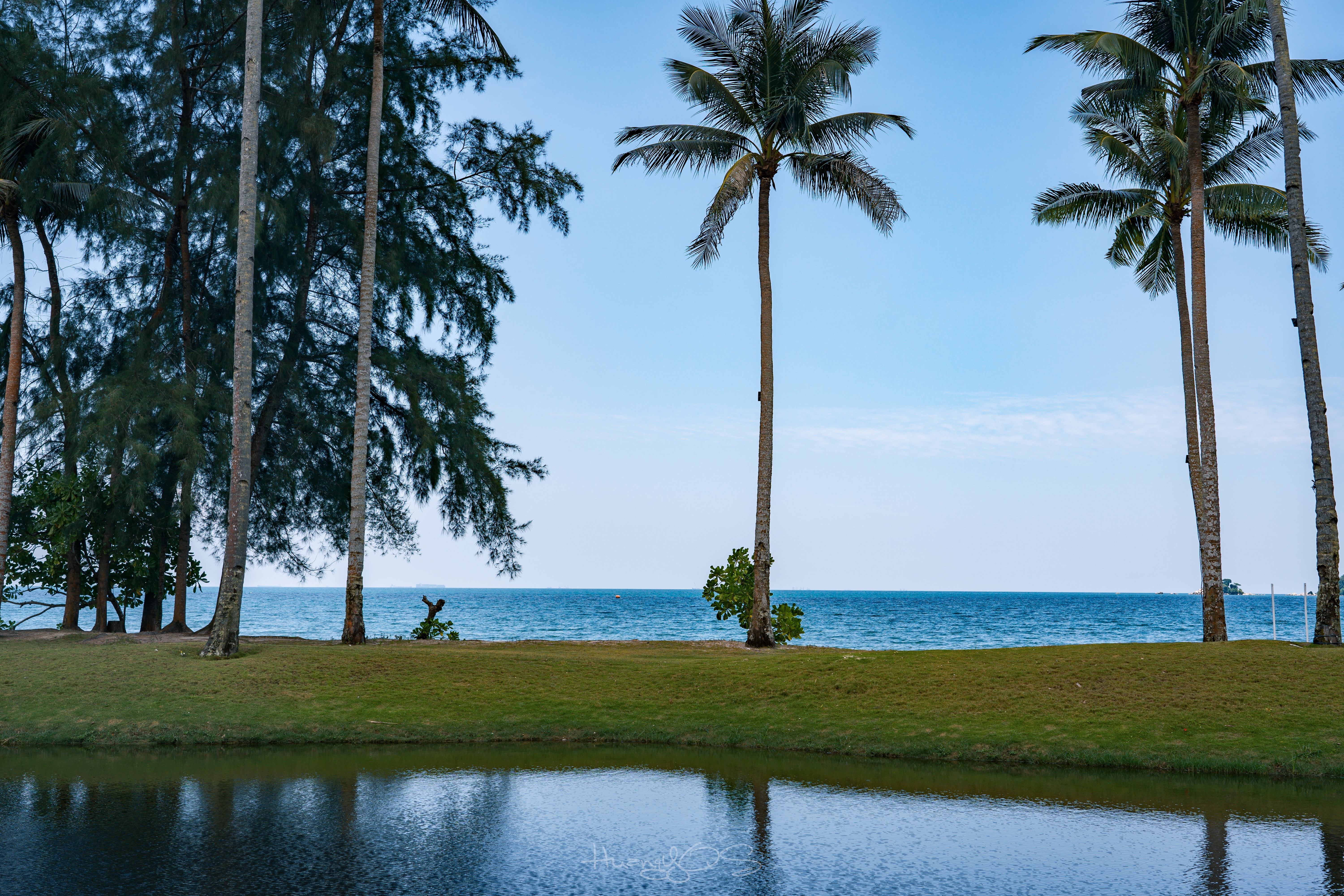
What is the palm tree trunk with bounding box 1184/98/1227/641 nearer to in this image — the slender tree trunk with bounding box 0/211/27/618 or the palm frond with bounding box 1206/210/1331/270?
the palm frond with bounding box 1206/210/1331/270

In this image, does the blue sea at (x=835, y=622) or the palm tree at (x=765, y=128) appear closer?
the palm tree at (x=765, y=128)

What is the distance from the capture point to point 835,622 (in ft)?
280

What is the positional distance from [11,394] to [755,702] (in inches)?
773

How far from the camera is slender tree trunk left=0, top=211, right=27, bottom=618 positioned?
2386 centimetres

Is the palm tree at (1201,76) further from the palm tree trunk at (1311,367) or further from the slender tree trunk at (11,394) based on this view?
the slender tree trunk at (11,394)

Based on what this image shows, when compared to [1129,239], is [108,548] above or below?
below

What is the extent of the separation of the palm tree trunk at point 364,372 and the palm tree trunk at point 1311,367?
62.4 feet

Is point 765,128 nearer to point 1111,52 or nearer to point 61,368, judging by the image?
point 1111,52

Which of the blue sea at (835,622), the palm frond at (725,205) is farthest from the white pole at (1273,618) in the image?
the palm frond at (725,205)

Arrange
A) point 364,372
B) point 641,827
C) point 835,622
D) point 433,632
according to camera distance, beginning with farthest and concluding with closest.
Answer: point 835,622 < point 433,632 < point 364,372 < point 641,827

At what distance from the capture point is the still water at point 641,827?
8.05m

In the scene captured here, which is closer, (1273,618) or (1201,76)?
(1201,76)

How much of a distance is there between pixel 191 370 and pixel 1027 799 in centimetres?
2099

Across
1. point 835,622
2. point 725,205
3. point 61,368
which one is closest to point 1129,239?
point 725,205
